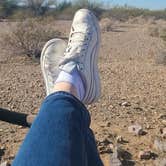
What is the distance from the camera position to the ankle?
302cm

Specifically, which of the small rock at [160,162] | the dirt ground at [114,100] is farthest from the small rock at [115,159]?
the small rock at [160,162]

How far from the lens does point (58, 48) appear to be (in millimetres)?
4625

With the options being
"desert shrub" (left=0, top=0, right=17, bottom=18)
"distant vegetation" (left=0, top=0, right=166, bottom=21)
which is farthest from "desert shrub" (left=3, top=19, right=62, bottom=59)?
"desert shrub" (left=0, top=0, right=17, bottom=18)

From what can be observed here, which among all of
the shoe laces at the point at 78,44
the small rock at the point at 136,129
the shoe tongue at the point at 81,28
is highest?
the shoe tongue at the point at 81,28

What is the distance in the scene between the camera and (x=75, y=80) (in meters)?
3.40

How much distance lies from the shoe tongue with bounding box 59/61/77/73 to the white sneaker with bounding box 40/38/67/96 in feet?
0.82

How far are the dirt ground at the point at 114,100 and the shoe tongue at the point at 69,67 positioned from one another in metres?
1.75

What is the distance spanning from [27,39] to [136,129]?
8234 millimetres

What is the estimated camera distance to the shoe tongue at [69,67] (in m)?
3.60

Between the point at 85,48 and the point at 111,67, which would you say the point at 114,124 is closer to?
the point at 85,48

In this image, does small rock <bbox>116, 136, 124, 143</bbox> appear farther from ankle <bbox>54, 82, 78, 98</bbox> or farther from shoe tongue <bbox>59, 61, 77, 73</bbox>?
ankle <bbox>54, 82, 78, 98</bbox>

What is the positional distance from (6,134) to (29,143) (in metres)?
3.82

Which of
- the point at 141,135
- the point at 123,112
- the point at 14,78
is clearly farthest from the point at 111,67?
the point at 141,135

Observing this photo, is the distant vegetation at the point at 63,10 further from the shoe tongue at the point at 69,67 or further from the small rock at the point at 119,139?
the shoe tongue at the point at 69,67
